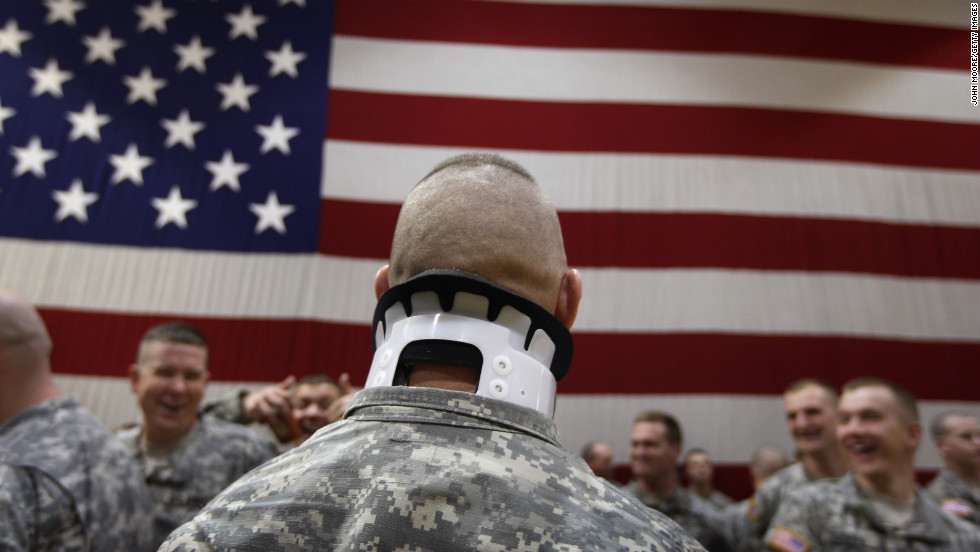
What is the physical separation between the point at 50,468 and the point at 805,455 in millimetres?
2298

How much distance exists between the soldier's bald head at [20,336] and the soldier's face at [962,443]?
2.90 meters

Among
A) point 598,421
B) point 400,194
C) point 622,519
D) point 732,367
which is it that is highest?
point 400,194

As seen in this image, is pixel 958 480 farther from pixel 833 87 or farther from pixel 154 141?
pixel 154 141

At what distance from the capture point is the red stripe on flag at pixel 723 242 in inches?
162

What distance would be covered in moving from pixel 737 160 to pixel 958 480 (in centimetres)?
234

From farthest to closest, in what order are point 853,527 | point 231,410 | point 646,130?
point 646,130 < point 231,410 < point 853,527

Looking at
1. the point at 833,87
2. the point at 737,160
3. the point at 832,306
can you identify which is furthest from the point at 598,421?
the point at 833,87

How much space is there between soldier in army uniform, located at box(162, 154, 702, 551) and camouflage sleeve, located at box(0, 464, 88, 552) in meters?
0.87

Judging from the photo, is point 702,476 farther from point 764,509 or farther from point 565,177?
point 565,177

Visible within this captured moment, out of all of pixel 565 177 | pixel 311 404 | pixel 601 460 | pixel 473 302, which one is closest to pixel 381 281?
pixel 473 302

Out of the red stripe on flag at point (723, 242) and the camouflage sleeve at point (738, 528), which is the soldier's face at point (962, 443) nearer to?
the camouflage sleeve at point (738, 528)

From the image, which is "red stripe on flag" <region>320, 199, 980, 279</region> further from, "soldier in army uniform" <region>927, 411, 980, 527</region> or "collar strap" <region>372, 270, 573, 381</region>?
"collar strap" <region>372, 270, 573, 381</region>

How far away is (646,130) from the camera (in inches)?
171

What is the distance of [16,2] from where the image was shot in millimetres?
4344
